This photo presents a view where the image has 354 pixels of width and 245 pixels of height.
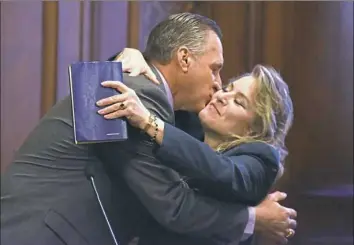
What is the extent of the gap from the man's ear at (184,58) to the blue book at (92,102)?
0.63 feet

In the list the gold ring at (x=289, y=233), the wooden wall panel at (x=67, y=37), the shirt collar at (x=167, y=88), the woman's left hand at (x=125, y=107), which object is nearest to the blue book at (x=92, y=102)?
the woman's left hand at (x=125, y=107)

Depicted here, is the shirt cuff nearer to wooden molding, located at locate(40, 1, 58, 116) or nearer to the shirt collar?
the shirt collar

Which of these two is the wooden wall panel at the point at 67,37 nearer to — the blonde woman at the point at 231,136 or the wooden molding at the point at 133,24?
the wooden molding at the point at 133,24

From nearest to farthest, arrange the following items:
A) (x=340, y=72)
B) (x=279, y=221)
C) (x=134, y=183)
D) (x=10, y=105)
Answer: (x=134, y=183), (x=279, y=221), (x=10, y=105), (x=340, y=72)

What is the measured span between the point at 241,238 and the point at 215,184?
133 mm

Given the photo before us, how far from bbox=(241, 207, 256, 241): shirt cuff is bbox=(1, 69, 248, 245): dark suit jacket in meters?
0.02

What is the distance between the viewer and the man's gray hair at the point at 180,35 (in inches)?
53.7

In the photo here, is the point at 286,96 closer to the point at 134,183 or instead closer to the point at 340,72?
the point at 134,183

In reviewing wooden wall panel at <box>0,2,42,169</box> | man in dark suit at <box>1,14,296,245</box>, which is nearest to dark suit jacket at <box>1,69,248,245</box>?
man in dark suit at <box>1,14,296,245</box>

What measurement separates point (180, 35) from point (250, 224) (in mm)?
369

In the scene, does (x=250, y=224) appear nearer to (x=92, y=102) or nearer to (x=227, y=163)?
(x=227, y=163)

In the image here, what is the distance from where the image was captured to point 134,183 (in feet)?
3.99

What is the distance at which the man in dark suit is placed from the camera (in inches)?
48.1

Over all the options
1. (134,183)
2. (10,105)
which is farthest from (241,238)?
(10,105)
